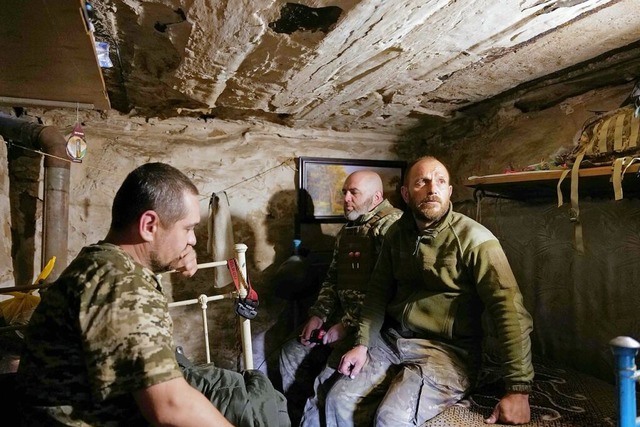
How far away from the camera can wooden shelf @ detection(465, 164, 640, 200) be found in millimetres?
1413

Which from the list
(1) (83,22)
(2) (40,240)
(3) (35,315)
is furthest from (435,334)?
(2) (40,240)

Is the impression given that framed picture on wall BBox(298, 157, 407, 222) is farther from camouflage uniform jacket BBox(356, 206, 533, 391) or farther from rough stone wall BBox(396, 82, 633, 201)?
camouflage uniform jacket BBox(356, 206, 533, 391)

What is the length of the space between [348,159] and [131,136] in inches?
56.9

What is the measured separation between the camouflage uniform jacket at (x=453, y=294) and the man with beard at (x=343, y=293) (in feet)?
0.93

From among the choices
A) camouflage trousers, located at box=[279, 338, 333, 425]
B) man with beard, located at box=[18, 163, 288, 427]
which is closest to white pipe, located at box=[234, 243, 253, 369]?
camouflage trousers, located at box=[279, 338, 333, 425]

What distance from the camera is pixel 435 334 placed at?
1.68 meters

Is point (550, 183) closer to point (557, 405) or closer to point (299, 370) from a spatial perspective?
point (557, 405)

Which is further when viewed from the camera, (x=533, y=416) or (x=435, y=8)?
(x=533, y=416)

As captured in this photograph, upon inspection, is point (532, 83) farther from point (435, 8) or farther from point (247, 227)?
point (247, 227)

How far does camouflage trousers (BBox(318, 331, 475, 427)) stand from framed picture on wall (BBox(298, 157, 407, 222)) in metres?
1.17

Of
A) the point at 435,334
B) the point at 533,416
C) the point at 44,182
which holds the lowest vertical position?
the point at 533,416

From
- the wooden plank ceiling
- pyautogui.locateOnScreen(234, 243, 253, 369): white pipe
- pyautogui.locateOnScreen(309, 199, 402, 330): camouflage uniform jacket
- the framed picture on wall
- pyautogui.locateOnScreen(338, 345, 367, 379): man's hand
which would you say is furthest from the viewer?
the framed picture on wall

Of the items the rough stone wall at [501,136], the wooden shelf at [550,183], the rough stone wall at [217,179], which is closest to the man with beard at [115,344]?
the wooden shelf at [550,183]

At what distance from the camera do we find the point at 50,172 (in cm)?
200
